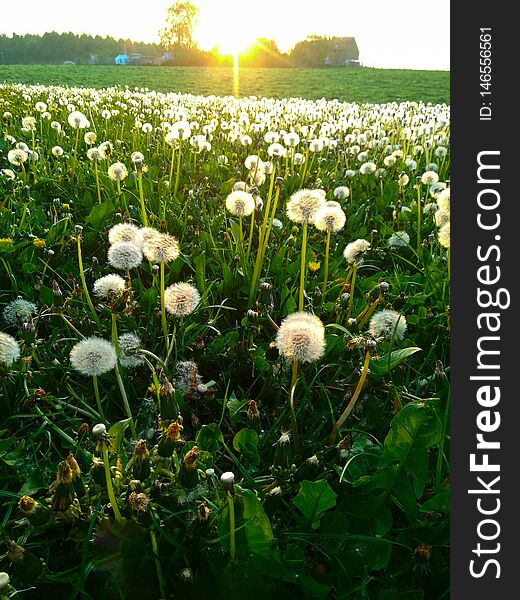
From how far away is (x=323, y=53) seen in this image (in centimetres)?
5138

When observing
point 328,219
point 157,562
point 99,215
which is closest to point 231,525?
Answer: point 157,562

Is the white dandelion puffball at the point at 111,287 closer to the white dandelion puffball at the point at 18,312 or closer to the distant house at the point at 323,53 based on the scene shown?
the white dandelion puffball at the point at 18,312

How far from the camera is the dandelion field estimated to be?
1.25 meters

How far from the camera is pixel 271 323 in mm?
2236

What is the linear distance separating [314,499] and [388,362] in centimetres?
61

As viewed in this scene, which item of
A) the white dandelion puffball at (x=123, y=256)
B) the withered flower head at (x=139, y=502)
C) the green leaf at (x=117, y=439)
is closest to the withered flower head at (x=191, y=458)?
the withered flower head at (x=139, y=502)

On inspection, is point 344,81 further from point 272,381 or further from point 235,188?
point 272,381

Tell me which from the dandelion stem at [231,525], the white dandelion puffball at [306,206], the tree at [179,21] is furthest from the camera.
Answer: the tree at [179,21]

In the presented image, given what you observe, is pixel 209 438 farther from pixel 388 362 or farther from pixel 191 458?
pixel 388 362

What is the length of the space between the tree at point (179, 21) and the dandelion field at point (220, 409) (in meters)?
88.2

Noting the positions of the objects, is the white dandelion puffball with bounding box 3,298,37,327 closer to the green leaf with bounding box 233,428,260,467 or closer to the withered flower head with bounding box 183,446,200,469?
the green leaf with bounding box 233,428,260,467

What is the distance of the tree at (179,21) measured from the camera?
82.3 metres

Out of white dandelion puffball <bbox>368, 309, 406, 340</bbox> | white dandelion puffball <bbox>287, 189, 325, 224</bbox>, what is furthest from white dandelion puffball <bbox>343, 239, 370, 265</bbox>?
white dandelion puffball <bbox>368, 309, 406, 340</bbox>

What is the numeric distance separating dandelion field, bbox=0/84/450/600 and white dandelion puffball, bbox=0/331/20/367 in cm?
2
